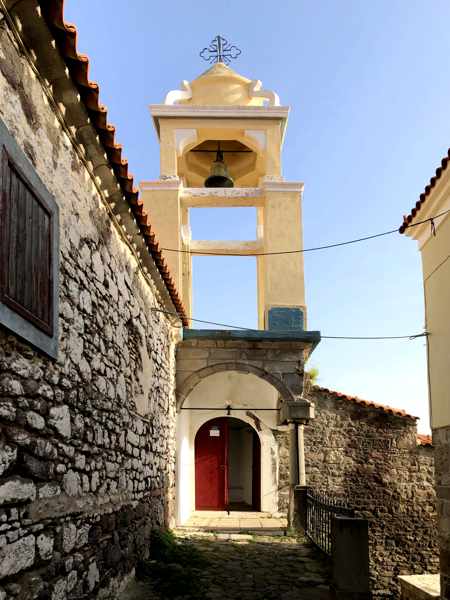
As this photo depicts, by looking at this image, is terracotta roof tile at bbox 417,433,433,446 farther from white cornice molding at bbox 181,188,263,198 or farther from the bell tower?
white cornice molding at bbox 181,188,263,198

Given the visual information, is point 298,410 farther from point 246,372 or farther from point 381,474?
point 381,474

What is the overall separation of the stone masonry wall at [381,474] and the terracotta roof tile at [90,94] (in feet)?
29.6

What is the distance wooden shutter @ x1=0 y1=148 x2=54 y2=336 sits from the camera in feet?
10.5

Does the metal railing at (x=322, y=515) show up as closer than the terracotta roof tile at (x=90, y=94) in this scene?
No

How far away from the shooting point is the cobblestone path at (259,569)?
20.9 ft

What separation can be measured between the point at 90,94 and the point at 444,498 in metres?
6.53

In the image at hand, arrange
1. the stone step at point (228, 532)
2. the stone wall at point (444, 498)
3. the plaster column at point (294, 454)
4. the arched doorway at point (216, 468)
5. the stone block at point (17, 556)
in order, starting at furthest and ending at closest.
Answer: the arched doorway at point (216, 468) < the plaster column at point (294, 454) < the stone step at point (228, 532) < the stone wall at point (444, 498) < the stone block at point (17, 556)

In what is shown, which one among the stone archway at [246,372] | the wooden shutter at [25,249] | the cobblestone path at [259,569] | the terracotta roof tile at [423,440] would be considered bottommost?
the cobblestone path at [259,569]

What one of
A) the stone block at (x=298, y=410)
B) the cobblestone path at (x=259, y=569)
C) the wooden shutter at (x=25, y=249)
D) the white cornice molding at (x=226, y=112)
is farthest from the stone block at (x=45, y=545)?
the white cornice molding at (x=226, y=112)

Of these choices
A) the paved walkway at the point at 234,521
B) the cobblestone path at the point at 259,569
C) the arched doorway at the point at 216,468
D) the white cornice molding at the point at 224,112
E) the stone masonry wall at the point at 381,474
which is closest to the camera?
the cobblestone path at the point at 259,569

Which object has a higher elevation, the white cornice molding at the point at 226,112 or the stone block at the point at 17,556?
the white cornice molding at the point at 226,112

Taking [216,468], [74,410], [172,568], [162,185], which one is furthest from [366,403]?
[74,410]

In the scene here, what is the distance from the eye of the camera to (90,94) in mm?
4090

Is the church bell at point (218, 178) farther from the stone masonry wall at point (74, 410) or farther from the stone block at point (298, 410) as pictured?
the stone masonry wall at point (74, 410)
